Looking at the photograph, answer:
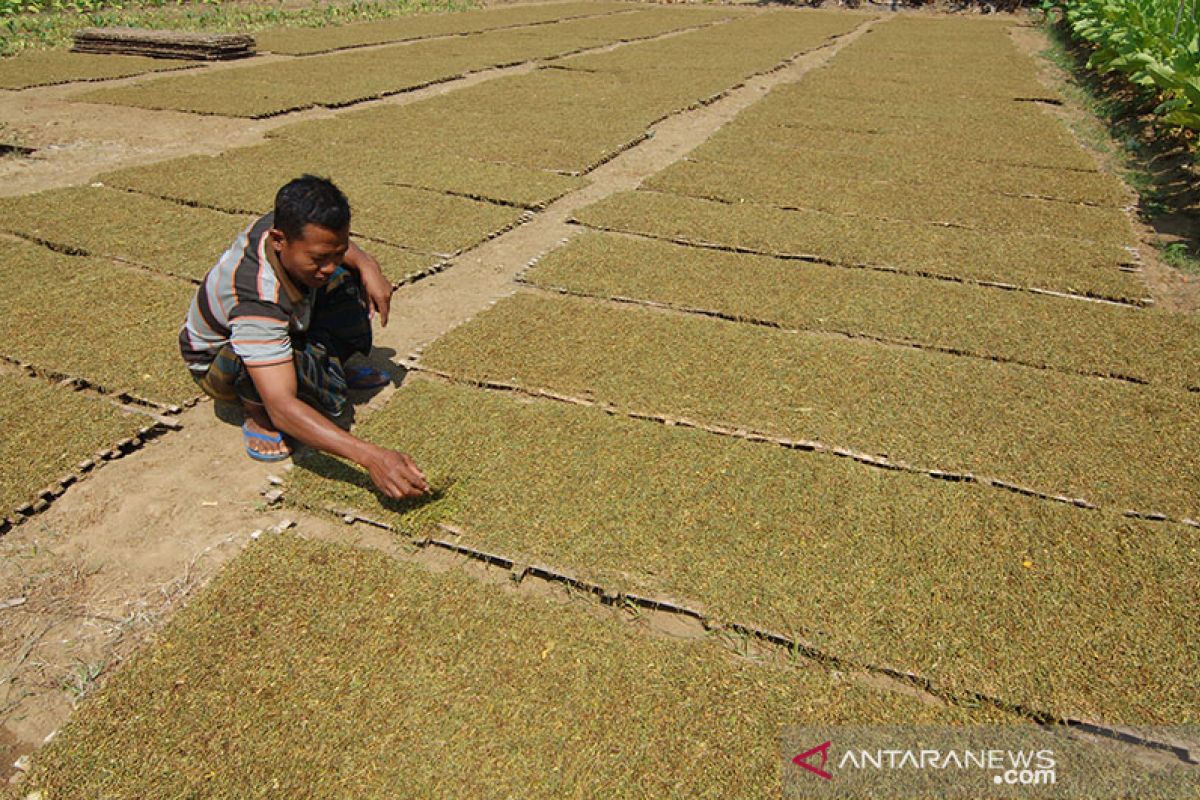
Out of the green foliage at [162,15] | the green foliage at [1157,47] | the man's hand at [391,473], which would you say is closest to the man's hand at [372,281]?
the man's hand at [391,473]

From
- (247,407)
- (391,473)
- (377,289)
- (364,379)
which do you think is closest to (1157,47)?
(377,289)

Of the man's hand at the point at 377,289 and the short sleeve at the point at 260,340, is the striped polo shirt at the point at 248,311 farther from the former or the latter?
the man's hand at the point at 377,289

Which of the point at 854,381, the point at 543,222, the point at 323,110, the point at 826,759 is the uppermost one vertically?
the point at 323,110

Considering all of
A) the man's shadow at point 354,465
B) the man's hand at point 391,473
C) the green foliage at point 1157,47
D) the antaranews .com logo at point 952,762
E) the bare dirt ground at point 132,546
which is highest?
the green foliage at point 1157,47

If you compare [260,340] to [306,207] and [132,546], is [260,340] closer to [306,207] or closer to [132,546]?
[306,207]

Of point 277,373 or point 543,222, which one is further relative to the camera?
point 543,222

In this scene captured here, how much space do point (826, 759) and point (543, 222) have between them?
13.8ft

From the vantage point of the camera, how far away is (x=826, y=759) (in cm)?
181

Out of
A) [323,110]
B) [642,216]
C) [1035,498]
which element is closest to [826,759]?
[1035,498]

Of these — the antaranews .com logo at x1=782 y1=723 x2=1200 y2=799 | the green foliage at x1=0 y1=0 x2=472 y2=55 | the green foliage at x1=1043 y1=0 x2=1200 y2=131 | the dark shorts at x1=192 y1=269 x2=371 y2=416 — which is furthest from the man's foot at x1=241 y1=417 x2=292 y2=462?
the green foliage at x1=0 y1=0 x2=472 y2=55

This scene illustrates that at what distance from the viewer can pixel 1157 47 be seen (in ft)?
27.8

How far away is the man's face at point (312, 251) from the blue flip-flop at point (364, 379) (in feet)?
2.60

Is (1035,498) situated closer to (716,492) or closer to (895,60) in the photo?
(716,492)

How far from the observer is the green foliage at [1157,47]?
623 centimetres
